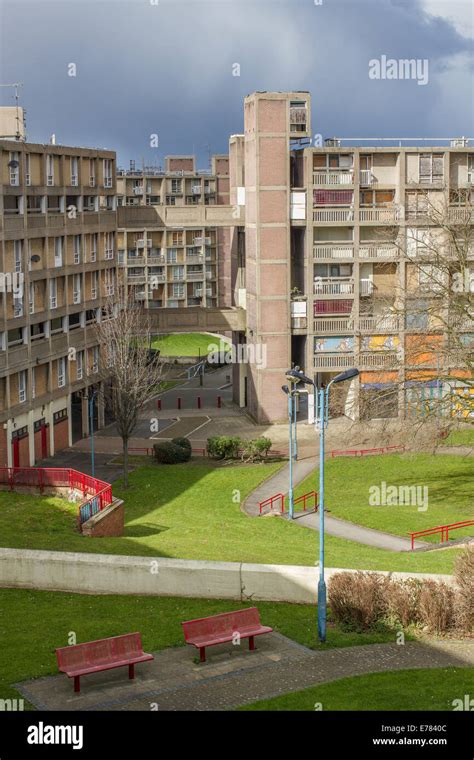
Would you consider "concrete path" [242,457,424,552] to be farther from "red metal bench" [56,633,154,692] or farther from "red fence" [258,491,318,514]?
"red metal bench" [56,633,154,692]

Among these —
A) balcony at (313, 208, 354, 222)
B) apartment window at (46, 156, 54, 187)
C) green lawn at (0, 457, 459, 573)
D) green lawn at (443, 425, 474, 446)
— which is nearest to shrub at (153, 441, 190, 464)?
green lawn at (0, 457, 459, 573)

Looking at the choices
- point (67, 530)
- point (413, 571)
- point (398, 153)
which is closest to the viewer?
point (413, 571)

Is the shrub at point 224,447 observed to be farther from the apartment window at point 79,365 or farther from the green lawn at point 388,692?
the green lawn at point 388,692

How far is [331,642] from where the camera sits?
26.0m

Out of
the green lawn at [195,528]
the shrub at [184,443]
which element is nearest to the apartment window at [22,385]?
the green lawn at [195,528]

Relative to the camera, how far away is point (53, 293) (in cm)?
6062

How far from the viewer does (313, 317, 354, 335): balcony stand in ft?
219

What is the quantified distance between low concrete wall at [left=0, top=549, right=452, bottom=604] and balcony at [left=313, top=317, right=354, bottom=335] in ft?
127

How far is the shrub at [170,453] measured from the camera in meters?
57.3

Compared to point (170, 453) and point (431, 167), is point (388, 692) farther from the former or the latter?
point (431, 167)

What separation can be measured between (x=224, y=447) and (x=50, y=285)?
41.7 ft

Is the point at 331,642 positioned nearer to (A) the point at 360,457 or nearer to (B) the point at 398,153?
(A) the point at 360,457

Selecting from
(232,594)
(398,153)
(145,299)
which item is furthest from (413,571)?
(145,299)

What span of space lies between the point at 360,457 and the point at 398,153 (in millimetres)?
20044
